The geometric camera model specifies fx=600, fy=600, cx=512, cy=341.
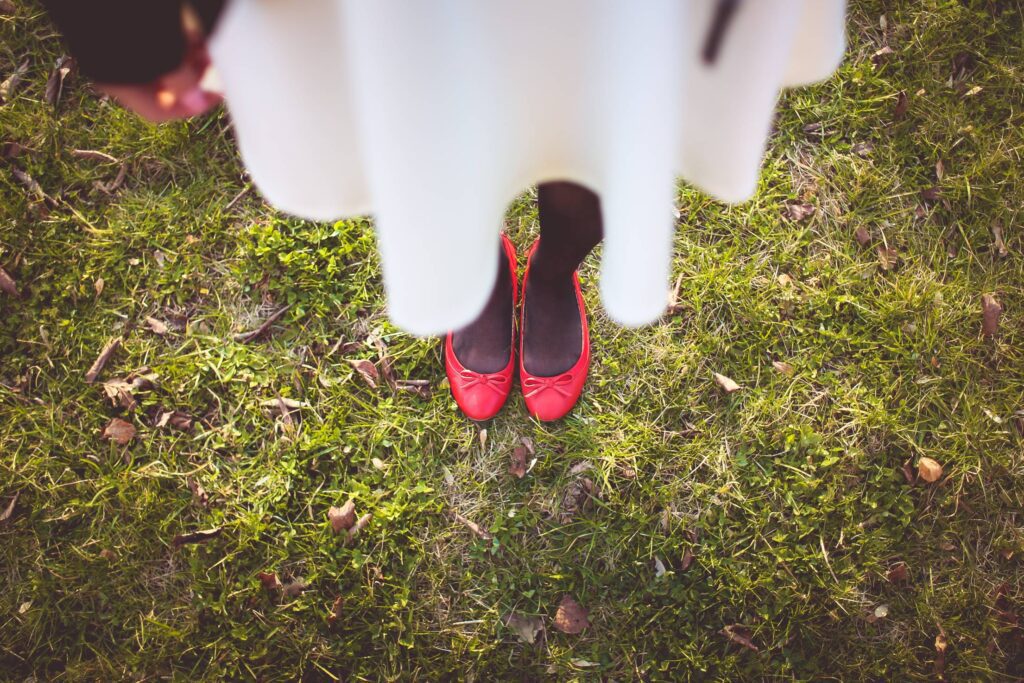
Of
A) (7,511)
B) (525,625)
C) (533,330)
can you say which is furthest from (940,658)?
(7,511)

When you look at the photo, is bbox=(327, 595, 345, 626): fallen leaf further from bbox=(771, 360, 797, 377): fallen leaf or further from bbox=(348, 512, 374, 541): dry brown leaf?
bbox=(771, 360, 797, 377): fallen leaf

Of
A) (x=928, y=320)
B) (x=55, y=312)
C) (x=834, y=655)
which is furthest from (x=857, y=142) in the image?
(x=55, y=312)

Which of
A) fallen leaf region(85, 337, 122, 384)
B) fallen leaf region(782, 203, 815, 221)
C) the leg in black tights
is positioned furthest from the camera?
fallen leaf region(782, 203, 815, 221)

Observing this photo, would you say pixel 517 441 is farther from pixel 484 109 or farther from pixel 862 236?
pixel 862 236

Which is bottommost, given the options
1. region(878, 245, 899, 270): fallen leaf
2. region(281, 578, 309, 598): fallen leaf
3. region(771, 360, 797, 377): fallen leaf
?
region(281, 578, 309, 598): fallen leaf

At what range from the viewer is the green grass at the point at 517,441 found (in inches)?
85.2

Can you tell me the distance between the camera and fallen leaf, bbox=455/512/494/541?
2244 millimetres

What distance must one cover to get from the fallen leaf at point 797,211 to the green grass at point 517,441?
0.04m

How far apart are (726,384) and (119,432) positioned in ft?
7.78

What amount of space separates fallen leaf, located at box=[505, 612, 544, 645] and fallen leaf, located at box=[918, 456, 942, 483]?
1.58 m

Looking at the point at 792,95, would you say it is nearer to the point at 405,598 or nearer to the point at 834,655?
the point at 834,655

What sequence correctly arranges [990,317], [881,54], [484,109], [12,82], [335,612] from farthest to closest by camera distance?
[881,54]
[12,82]
[990,317]
[335,612]
[484,109]

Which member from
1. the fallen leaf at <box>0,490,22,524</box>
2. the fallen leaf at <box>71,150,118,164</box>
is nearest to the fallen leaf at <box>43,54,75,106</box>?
the fallen leaf at <box>71,150,118,164</box>

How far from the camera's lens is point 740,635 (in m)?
2.17
